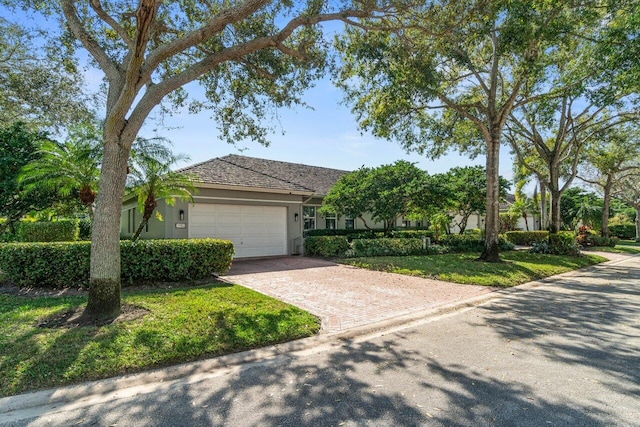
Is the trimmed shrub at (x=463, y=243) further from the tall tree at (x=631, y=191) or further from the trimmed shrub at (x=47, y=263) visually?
the tall tree at (x=631, y=191)

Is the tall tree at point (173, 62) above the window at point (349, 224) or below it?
above

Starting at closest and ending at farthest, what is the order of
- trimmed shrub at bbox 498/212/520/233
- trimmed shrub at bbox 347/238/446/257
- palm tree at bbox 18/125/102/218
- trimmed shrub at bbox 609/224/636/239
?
palm tree at bbox 18/125/102/218
trimmed shrub at bbox 347/238/446/257
trimmed shrub at bbox 498/212/520/233
trimmed shrub at bbox 609/224/636/239

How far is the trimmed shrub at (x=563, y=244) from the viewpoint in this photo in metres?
16.6

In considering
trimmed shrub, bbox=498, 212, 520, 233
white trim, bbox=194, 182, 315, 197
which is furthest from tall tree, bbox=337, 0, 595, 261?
trimmed shrub, bbox=498, 212, 520, 233

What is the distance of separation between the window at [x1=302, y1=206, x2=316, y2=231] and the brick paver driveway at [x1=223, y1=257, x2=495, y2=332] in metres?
5.72

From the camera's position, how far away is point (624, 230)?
37.9 m

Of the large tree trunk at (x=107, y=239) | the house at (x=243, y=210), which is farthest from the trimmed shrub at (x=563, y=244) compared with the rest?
the large tree trunk at (x=107, y=239)

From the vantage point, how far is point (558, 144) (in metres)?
16.7

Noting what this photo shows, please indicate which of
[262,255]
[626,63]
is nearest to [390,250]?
[262,255]

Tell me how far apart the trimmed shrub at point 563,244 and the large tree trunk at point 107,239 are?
18.9 metres

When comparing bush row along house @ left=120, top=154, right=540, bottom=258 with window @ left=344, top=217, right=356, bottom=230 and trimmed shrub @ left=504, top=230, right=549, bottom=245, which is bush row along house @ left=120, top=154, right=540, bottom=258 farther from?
trimmed shrub @ left=504, top=230, right=549, bottom=245

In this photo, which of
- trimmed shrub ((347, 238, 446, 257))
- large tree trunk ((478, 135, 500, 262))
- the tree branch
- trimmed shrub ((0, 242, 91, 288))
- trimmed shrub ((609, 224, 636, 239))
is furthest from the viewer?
trimmed shrub ((609, 224, 636, 239))

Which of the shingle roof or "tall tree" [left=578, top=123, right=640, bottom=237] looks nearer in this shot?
the shingle roof

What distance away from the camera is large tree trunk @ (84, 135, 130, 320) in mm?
5184
